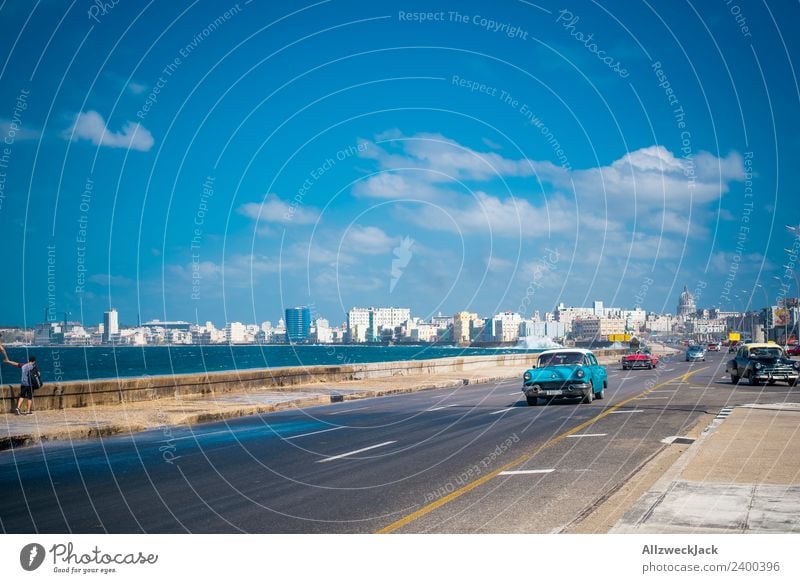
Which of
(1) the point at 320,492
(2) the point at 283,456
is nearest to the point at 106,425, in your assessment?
(2) the point at 283,456

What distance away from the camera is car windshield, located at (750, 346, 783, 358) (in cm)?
3566

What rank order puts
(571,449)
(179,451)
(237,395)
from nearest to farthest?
1. (571,449)
2. (179,451)
3. (237,395)

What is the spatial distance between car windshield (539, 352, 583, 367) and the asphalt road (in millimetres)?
3264

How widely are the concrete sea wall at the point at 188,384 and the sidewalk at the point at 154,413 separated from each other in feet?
1.32

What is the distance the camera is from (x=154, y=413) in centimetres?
2270

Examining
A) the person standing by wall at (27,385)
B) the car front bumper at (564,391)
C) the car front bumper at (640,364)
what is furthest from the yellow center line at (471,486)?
the car front bumper at (640,364)

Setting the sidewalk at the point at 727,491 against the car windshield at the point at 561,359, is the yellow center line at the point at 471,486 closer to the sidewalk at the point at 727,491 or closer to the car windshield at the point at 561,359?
the sidewalk at the point at 727,491

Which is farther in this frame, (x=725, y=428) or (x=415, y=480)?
(x=725, y=428)

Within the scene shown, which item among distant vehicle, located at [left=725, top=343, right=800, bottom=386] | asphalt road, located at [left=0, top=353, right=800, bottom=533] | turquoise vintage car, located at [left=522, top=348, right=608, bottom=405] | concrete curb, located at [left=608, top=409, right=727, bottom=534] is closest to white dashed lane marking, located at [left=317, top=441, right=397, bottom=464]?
asphalt road, located at [left=0, top=353, right=800, bottom=533]

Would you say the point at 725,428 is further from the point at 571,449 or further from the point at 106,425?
the point at 106,425

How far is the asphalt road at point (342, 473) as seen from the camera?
28.4ft
